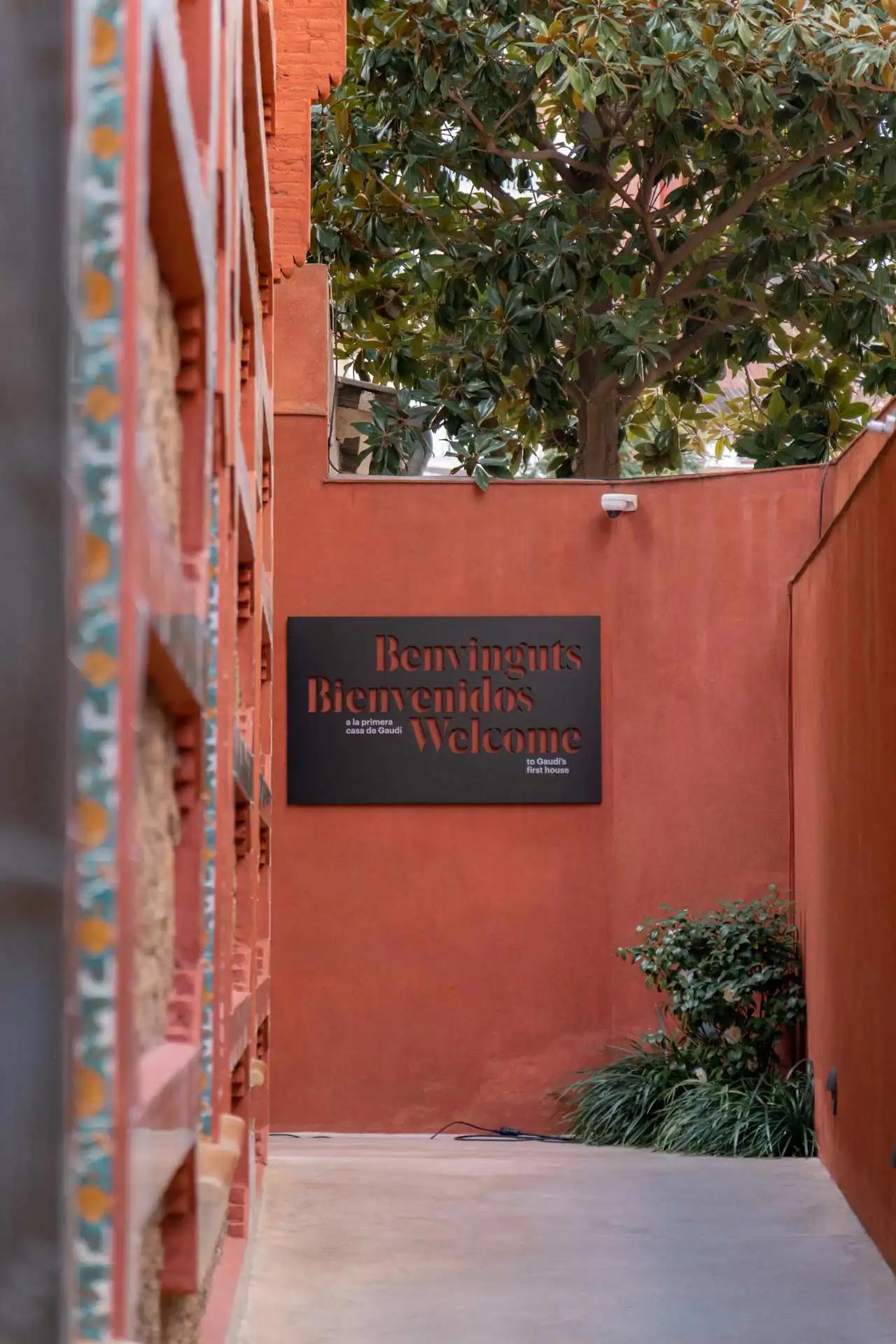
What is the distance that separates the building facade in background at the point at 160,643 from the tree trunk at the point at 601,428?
7053 mm

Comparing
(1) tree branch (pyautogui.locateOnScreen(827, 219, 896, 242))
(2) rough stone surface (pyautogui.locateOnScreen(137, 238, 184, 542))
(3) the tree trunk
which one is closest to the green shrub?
(3) the tree trunk

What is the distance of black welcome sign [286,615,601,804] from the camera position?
8.25 meters

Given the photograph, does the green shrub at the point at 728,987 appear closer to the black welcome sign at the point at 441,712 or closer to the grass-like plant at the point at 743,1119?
the grass-like plant at the point at 743,1119

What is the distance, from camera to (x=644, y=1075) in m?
7.72

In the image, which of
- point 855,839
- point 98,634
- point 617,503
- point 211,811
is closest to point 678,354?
point 617,503

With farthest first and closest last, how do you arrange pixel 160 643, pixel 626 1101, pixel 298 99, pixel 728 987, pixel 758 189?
pixel 758 189 → pixel 626 1101 → pixel 728 987 → pixel 298 99 → pixel 160 643

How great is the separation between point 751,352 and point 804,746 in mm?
4078

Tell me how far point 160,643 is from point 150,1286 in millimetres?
819

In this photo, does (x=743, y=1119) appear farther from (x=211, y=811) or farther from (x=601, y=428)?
(x=601, y=428)

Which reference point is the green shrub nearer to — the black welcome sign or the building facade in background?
the black welcome sign

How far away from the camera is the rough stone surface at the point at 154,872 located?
1776 millimetres

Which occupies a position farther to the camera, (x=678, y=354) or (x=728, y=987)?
(x=678, y=354)

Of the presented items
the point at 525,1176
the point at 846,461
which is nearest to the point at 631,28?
the point at 846,461

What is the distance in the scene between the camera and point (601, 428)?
11.0 m
